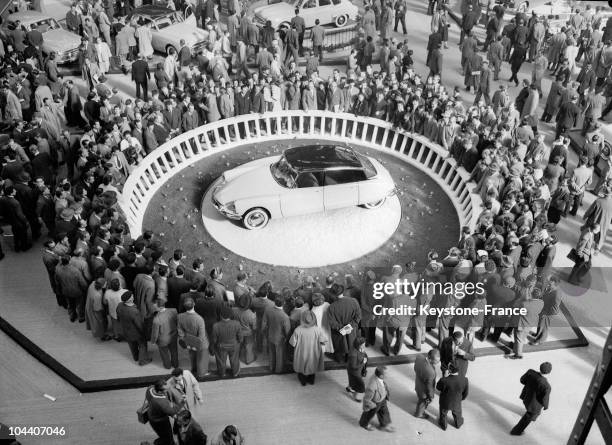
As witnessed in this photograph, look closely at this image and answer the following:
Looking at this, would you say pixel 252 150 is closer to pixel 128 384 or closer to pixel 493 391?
pixel 128 384

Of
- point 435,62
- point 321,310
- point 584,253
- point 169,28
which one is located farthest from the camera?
point 169,28

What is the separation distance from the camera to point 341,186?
44.2ft

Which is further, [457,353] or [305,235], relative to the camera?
[305,235]

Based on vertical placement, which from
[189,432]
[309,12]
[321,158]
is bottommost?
[189,432]

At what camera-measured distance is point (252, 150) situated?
16438mm

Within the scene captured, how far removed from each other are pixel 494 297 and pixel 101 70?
14410mm

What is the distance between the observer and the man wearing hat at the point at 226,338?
385 inches

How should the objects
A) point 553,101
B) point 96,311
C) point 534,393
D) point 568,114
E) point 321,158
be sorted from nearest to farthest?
point 534,393, point 96,311, point 321,158, point 568,114, point 553,101

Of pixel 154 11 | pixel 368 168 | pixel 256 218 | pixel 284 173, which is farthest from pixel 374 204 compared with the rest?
pixel 154 11

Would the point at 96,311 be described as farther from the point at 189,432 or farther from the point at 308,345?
the point at 308,345

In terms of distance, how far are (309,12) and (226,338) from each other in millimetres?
15316

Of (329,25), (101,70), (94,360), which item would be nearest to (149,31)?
(101,70)

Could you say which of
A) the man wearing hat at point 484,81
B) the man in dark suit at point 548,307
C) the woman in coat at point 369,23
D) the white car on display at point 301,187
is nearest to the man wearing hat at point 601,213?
the man in dark suit at point 548,307

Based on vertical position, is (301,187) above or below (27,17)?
below
